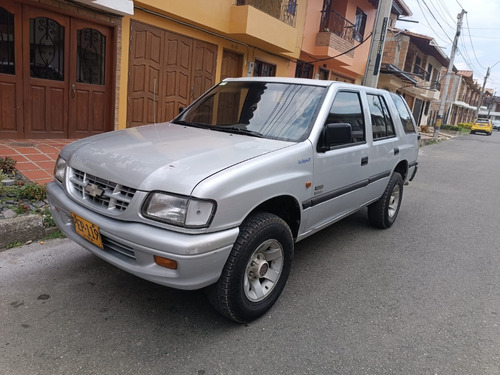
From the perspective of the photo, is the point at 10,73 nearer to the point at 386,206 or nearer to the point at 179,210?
the point at 179,210

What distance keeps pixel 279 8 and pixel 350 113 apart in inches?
340

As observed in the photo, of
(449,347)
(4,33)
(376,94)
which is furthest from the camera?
(4,33)

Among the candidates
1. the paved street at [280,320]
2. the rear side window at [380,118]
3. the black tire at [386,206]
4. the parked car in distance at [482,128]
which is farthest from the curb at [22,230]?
the parked car in distance at [482,128]

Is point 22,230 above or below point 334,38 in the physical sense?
below

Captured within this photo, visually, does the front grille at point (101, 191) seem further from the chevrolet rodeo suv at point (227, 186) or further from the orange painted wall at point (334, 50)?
the orange painted wall at point (334, 50)

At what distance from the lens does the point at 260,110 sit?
3.54 meters

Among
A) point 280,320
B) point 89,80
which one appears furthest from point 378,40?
point 280,320

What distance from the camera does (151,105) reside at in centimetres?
895

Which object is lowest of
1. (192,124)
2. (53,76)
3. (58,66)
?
(192,124)

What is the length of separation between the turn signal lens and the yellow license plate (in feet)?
1.66

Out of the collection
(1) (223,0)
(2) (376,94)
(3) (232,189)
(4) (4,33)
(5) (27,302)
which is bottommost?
(5) (27,302)

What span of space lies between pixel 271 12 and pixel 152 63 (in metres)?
4.46

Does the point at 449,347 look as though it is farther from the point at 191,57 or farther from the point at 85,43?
the point at 191,57

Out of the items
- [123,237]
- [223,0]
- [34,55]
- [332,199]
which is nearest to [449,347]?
[332,199]
